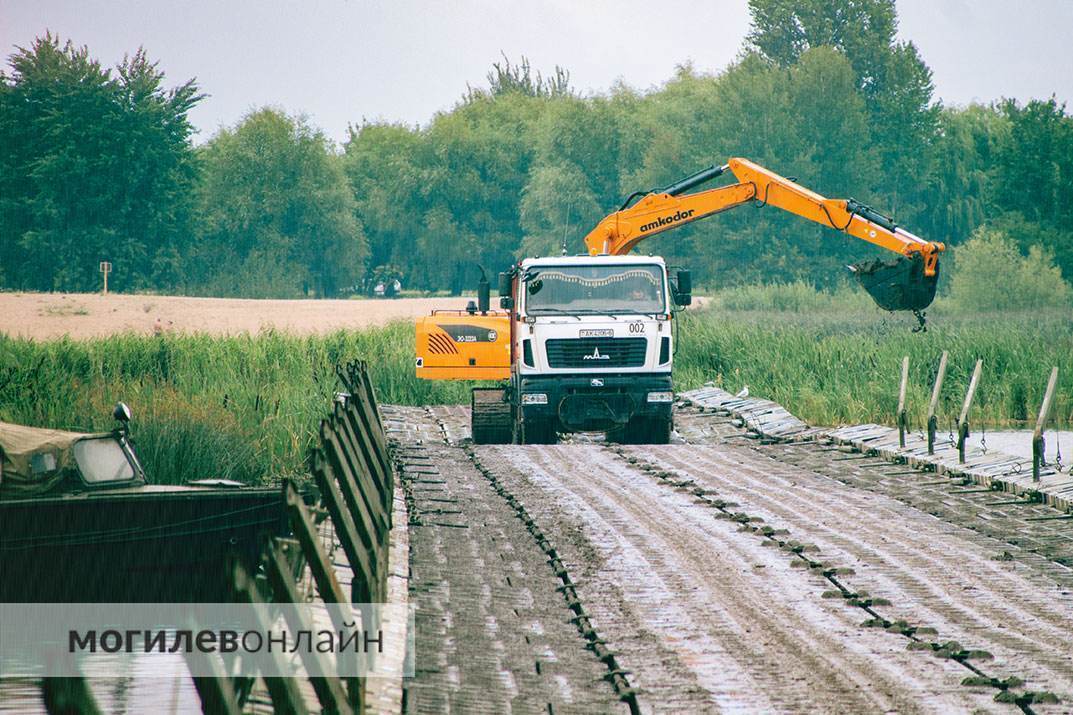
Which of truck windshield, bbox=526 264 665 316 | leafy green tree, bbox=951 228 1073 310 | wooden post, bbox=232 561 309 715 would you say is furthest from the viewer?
leafy green tree, bbox=951 228 1073 310

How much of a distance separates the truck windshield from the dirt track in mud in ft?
11.8

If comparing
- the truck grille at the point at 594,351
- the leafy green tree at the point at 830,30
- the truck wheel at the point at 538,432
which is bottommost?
the truck wheel at the point at 538,432

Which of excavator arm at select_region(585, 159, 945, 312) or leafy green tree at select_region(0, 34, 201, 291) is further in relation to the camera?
leafy green tree at select_region(0, 34, 201, 291)

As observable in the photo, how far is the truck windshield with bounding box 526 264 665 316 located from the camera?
19562mm

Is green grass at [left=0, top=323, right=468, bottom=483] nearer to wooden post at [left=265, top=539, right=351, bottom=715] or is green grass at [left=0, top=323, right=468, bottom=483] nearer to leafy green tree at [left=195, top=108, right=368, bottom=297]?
wooden post at [left=265, top=539, right=351, bottom=715]

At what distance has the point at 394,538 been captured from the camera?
490 inches

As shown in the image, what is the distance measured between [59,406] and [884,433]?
1144 cm

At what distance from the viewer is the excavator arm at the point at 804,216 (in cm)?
2061

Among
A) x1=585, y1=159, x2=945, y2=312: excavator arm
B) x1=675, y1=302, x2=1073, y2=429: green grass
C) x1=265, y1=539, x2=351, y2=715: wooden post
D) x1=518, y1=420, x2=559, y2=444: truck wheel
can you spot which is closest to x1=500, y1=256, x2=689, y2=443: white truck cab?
x1=518, y1=420, x2=559, y2=444: truck wheel

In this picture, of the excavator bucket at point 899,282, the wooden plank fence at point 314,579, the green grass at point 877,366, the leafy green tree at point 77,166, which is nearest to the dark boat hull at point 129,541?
the wooden plank fence at point 314,579

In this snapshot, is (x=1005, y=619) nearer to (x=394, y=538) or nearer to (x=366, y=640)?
(x=366, y=640)

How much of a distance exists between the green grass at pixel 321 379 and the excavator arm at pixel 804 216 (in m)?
2.34

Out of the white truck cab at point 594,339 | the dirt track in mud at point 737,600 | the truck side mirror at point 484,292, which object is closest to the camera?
the dirt track in mud at point 737,600

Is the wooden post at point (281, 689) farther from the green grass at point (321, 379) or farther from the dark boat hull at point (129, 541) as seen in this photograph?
the green grass at point (321, 379)
